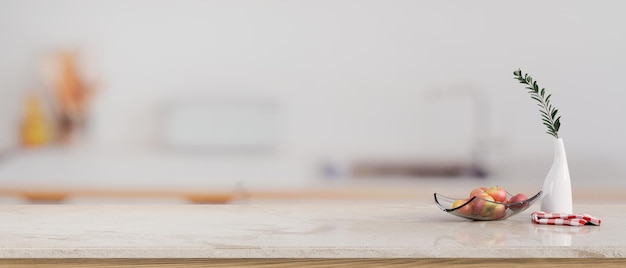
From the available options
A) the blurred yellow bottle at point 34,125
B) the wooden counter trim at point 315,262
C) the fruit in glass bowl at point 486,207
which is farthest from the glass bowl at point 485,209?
the blurred yellow bottle at point 34,125

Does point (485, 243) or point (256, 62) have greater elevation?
point (256, 62)

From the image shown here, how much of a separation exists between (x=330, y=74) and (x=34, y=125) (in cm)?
152

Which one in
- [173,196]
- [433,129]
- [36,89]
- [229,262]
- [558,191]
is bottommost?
[229,262]

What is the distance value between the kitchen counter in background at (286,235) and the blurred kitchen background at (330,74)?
230 centimetres

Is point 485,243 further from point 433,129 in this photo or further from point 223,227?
point 433,129

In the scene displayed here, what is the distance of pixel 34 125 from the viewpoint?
466 centimetres

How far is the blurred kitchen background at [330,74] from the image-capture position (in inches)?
185

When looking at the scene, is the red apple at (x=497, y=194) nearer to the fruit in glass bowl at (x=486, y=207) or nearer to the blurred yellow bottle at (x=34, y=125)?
the fruit in glass bowl at (x=486, y=207)

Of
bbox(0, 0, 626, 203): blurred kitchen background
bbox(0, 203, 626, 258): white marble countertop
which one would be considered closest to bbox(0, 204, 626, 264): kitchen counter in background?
Result: bbox(0, 203, 626, 258): white marble countertop

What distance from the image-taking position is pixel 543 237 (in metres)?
1.95

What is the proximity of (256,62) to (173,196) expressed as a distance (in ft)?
3.01

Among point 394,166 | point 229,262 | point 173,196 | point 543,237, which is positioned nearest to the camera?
point 229,262

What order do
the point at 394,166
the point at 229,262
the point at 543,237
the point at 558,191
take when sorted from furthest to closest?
the point at 394,166 < the point at 558,191 < the point at 543,237 < the point at 229,262

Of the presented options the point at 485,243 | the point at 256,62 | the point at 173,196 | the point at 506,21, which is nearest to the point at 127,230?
the point at 485,243
